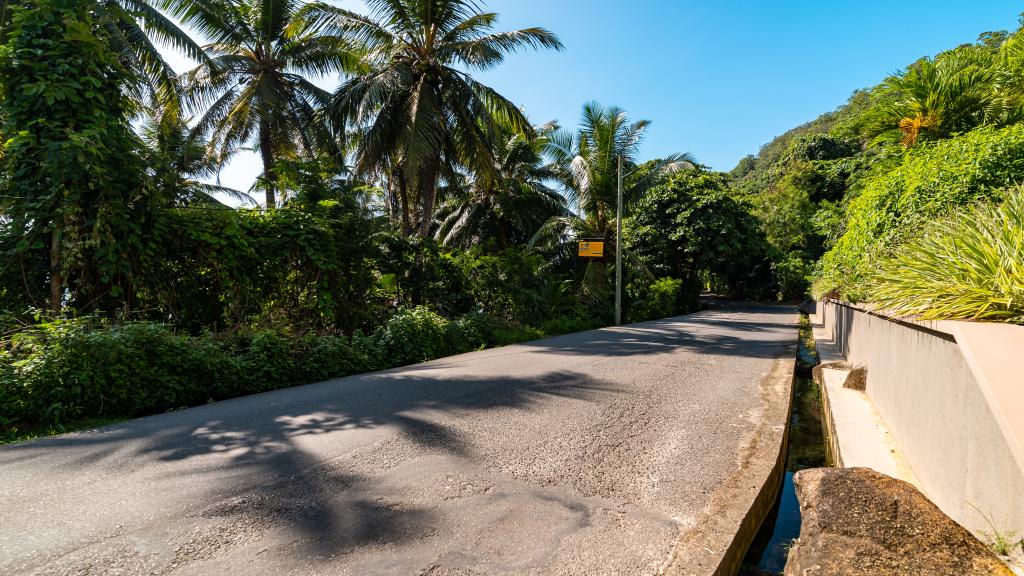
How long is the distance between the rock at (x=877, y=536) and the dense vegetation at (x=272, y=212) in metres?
6.05

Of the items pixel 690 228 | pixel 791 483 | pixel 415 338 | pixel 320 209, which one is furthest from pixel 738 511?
pixel 690 228

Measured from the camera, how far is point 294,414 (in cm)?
487

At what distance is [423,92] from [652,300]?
37.3ft

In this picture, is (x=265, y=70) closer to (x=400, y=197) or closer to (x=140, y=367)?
(x=400, y=197)

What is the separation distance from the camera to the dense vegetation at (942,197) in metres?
3.13

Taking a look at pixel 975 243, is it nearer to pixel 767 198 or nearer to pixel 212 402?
pixel 212 402

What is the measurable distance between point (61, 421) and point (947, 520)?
22.4 feet

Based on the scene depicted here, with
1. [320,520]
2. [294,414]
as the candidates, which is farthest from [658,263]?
[320,520]

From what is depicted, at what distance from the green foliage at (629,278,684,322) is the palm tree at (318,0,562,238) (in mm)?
8038

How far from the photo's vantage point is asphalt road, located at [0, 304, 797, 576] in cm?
239

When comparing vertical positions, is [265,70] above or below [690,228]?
above

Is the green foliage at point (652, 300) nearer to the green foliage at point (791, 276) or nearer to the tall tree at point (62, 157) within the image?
the green foliage at point (791, 276)

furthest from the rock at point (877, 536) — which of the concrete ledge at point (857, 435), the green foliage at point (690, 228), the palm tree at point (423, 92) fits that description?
the green foliage at point (690, 228)

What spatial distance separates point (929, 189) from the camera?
16.8 ft
